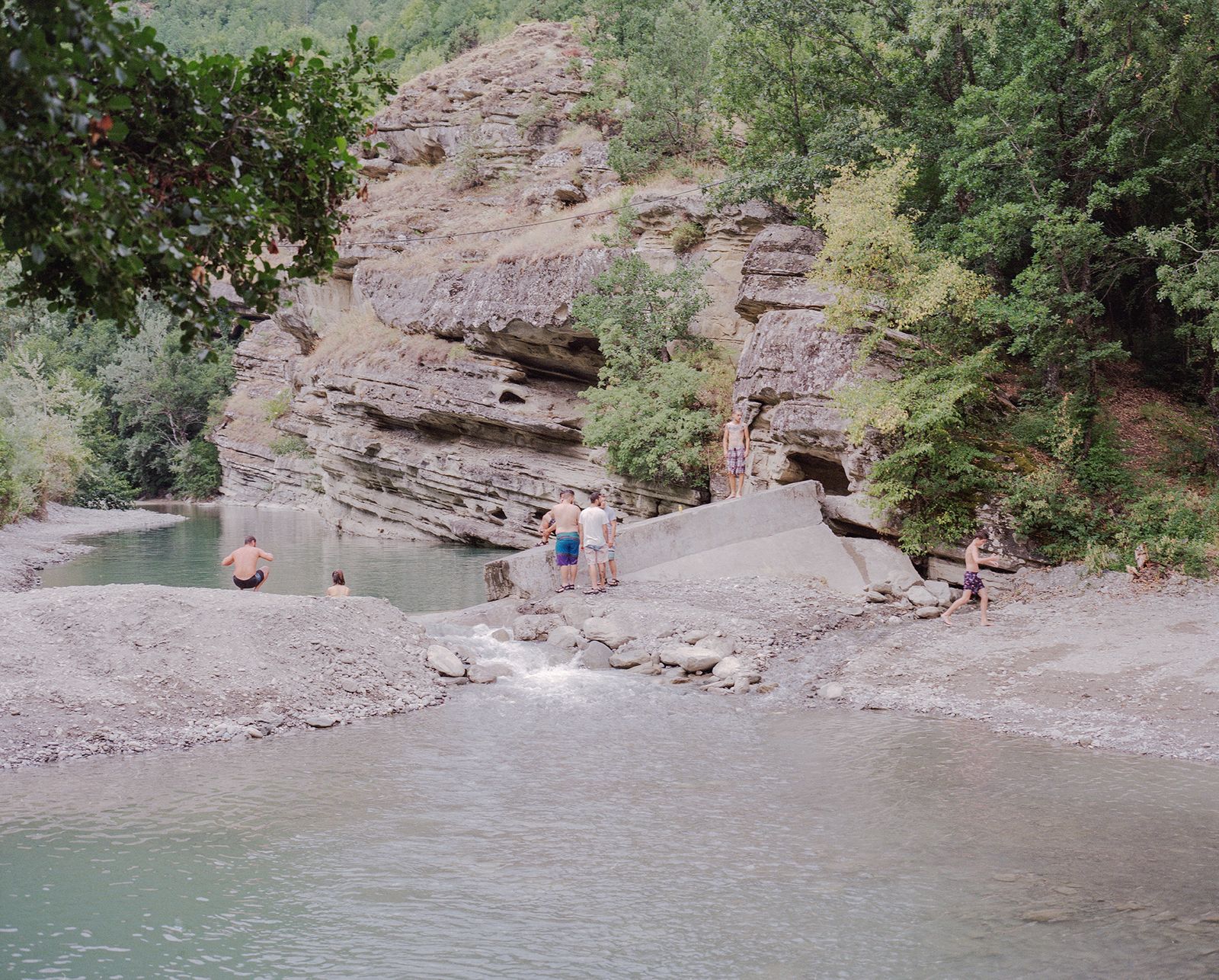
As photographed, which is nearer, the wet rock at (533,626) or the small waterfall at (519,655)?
the small waterfall at (519,655)

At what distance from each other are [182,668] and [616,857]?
23.4ft

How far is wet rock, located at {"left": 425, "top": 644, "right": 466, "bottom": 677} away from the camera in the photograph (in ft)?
48.9

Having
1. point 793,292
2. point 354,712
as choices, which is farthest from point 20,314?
point 354,712

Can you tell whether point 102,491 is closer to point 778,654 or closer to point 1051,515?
point 778,654

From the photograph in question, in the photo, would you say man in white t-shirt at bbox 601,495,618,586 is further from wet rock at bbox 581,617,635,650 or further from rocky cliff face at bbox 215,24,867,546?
rocky cliff face at bbox 215,24,867,546

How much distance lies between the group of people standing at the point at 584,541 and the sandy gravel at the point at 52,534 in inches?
523

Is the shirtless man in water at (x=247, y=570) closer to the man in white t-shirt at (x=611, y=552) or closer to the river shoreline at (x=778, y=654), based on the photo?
the river shoreline at (x=778, y=654)

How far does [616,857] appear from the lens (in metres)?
8.77

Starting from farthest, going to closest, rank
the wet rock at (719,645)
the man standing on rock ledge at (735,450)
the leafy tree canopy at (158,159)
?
the man standing on rock ledge at (735,450) → the wet rock at (719,645) → the leafy tree canopy at (158,159)

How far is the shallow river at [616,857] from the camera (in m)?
7.10

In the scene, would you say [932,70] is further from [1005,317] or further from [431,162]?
[431,162]

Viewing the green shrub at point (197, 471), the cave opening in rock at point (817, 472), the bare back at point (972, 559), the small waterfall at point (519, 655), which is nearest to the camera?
the small waterfall at point (519, 655)

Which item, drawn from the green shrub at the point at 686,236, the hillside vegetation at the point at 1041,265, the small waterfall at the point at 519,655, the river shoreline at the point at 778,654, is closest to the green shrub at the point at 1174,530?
the hillside vegetation at the point at 1041,265

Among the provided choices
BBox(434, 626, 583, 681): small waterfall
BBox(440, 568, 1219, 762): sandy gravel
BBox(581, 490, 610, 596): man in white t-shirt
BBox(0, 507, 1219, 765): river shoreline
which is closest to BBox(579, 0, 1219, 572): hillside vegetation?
BBox(440, 568, 1219, 762): sandy gravel
